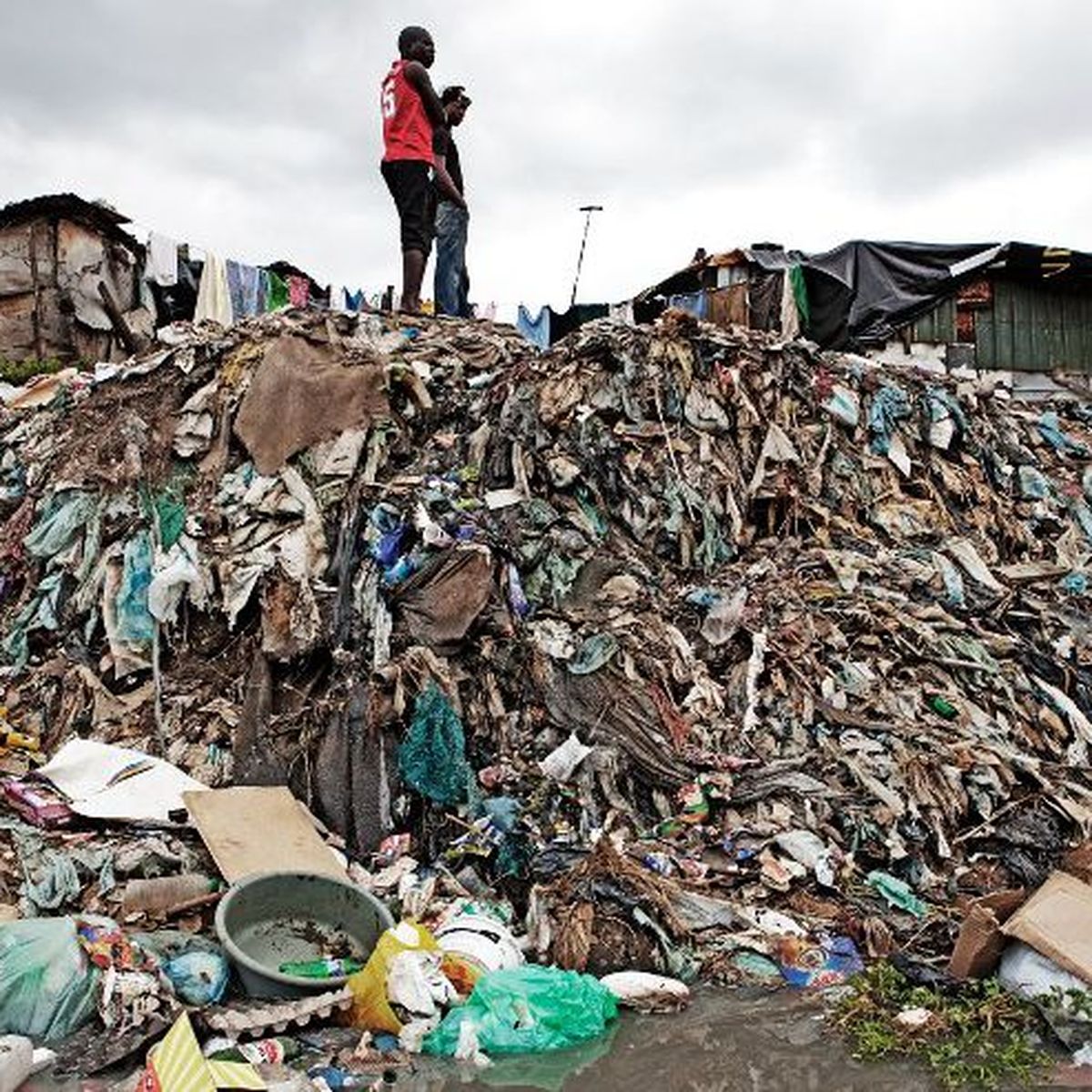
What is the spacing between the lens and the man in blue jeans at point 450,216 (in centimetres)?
746

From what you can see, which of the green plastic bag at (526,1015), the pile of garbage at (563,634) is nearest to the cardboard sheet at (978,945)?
the pile of garbage at (563,634)

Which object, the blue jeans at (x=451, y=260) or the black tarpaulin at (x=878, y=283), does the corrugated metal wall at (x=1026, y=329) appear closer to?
the black tarpaulin at (x=878, y=283)

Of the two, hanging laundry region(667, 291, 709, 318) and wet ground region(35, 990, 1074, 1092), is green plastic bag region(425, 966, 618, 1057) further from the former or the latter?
hanging laundry region(667, 291, 709, 318)

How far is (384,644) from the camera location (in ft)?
18.7

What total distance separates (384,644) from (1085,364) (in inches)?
528

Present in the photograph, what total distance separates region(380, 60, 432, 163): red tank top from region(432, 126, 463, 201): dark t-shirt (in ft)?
0.56

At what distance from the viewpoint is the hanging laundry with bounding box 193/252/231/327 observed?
40.5 feet

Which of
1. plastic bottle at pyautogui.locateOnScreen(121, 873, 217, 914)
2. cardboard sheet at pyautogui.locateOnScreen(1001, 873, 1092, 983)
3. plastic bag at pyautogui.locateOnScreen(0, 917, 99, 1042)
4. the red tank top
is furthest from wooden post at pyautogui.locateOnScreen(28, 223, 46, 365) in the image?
cardboard sheet at pyautogui.locateOnScreen(1001, 873, 1092, 983)

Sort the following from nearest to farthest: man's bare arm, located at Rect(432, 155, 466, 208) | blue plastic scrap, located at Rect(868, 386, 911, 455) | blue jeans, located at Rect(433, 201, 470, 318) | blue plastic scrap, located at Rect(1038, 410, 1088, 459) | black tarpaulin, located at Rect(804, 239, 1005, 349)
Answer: man's bare arm, located at Rect(432, 155, 466, 208) < blue jeans, located at Rect(433, 201, 470, 318) < blue plastic scrap, located at Rect(868, 386, 911, 455) < blue plastic scrap, located at Rect(1038, 410, 1088, 459) < black tarpaulin, located at Rect(804, 239, 1005, 349)

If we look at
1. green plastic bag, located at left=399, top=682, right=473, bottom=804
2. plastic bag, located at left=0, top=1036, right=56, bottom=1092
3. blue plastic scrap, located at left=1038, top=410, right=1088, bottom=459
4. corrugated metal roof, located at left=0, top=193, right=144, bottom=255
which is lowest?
plastic bag, located at left=0, top=1036, right=56, bottom=1092

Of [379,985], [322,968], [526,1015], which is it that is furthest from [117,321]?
[526,1015]

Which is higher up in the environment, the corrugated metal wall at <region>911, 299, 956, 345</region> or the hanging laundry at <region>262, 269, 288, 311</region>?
the hanging laundry at <region>262, 269, 288, 311</region>

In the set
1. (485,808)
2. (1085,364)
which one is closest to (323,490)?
(485,808)

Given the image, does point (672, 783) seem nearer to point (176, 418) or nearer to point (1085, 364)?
point (176, 418)
